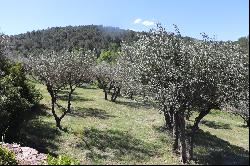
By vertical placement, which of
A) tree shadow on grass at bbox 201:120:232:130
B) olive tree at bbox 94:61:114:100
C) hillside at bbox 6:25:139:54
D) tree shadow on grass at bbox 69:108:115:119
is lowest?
tree shadow on grass at bbox 201:120:232:130

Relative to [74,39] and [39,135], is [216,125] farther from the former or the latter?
[74,39]

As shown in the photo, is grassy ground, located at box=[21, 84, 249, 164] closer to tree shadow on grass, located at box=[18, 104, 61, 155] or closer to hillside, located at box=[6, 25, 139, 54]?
tree shadow on grass, located at box=[18, 104, 61, 155]

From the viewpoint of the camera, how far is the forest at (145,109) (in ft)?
37.8

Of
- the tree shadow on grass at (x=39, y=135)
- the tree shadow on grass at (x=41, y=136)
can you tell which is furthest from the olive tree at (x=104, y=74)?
the tree shadow on grass at (x=41, y=136)

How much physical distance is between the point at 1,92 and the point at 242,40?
65.8ft

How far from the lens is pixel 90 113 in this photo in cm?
4712

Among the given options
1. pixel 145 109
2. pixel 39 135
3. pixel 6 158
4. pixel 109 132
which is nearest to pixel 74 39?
pixel 145 109

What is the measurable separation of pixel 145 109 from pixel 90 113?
382 inches

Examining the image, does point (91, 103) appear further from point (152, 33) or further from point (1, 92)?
point (152, 33)

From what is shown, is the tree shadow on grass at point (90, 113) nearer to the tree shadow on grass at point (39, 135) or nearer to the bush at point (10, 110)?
the tree shadow on grass at point (39, 135)

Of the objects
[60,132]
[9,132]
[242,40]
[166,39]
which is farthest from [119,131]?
[242,40]

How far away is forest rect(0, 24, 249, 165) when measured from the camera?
1153cm

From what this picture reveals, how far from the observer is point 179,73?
13.9 m

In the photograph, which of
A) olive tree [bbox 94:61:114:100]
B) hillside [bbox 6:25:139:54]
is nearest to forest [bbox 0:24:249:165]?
olive tree [bbox 94:61:114:100]
